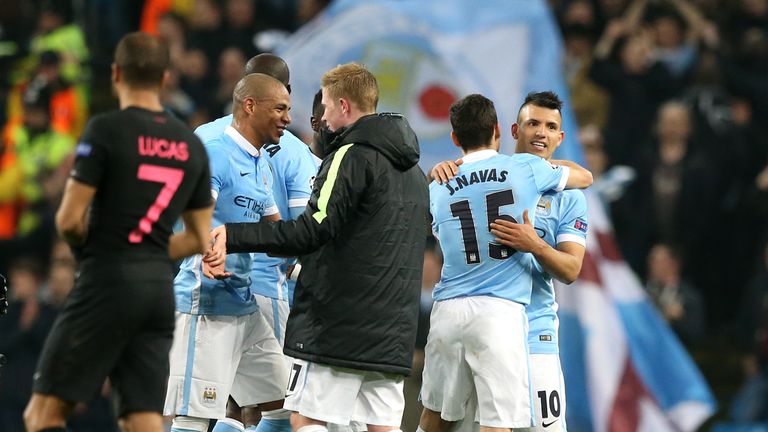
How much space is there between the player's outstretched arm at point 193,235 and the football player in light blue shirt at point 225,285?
1138 millimetres

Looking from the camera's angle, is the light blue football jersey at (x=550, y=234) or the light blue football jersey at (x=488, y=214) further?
the light blue football jersey at (x=550, y=234)

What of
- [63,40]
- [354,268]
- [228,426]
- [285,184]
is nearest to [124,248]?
[354,268]

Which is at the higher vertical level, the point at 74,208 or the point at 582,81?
the point at 582,81

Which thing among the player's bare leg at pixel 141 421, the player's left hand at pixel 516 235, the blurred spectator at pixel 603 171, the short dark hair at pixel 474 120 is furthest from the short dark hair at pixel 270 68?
the blurred spectator at pixel 603 171

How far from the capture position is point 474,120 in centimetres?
686

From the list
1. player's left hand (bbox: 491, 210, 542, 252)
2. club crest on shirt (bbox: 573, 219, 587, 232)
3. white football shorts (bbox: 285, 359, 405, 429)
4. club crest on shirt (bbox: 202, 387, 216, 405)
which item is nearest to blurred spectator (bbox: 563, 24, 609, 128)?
club crest on shirt (bbox: 573, 219, 587, 232)

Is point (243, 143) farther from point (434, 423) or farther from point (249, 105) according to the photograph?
point (434, 423)

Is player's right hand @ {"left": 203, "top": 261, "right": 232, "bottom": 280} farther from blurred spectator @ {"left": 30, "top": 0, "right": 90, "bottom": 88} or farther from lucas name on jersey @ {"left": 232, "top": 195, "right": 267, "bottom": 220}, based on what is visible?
blurred spectator @ {"left": 30, "top": 0, "right": 90, "bottom": 88}

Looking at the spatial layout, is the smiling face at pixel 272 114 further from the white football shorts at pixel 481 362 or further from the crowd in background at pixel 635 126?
the crowd in background at pixel 635 126

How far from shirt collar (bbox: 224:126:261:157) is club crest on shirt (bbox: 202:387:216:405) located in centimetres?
122

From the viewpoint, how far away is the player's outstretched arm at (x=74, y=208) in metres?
5.25

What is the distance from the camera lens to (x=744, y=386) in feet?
41.2

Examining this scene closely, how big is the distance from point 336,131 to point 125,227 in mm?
1481

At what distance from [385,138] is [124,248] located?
151 centimetres
